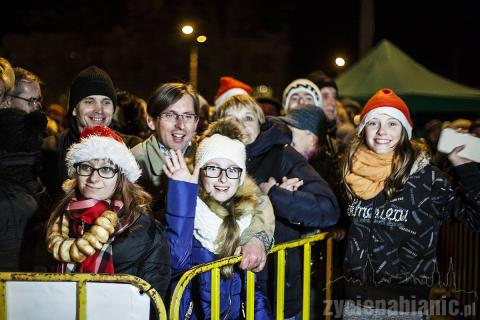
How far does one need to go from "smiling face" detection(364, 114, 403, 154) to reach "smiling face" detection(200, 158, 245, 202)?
3.37ft

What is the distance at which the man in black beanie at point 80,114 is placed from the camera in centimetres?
473

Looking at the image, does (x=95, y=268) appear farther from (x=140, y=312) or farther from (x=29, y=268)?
(x=29, y=268)

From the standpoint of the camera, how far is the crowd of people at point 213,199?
3408 millimetres

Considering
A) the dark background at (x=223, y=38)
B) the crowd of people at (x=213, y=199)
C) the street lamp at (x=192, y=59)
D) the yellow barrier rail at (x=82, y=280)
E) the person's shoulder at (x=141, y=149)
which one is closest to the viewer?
the yellow barrier rail at (x=82, y=280)

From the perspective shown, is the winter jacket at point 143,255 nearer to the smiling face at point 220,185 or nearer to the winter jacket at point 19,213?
the smiling face at point 220,185

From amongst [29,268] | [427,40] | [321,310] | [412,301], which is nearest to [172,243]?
[29,268]

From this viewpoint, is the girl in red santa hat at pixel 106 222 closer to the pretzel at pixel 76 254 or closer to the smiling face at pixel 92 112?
the pretzel at pixel 76 254

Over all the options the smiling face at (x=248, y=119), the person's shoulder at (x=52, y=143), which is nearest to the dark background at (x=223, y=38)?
the person's shoulder at (x=52, y=143)

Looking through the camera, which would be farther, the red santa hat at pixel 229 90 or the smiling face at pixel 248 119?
the red santa hat at pixel 229 90

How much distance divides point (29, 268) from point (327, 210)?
6.94ft

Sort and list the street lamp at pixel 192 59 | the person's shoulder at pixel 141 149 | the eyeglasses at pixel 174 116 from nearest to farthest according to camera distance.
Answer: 1. the eyeglasses at pixel 174 116
2. the person's shoulder at pixel 141 149
3. the street lamp at pixel 192 59

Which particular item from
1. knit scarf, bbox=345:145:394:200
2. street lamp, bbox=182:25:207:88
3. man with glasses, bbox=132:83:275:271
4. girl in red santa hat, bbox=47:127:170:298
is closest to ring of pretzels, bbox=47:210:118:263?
girl in red santa hat, bbox=47:127:170:298

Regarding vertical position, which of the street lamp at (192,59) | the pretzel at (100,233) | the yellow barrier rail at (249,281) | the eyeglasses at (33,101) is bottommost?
the yellow barrier rail at (249,281)

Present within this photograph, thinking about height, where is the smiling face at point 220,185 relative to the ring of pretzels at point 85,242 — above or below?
above
